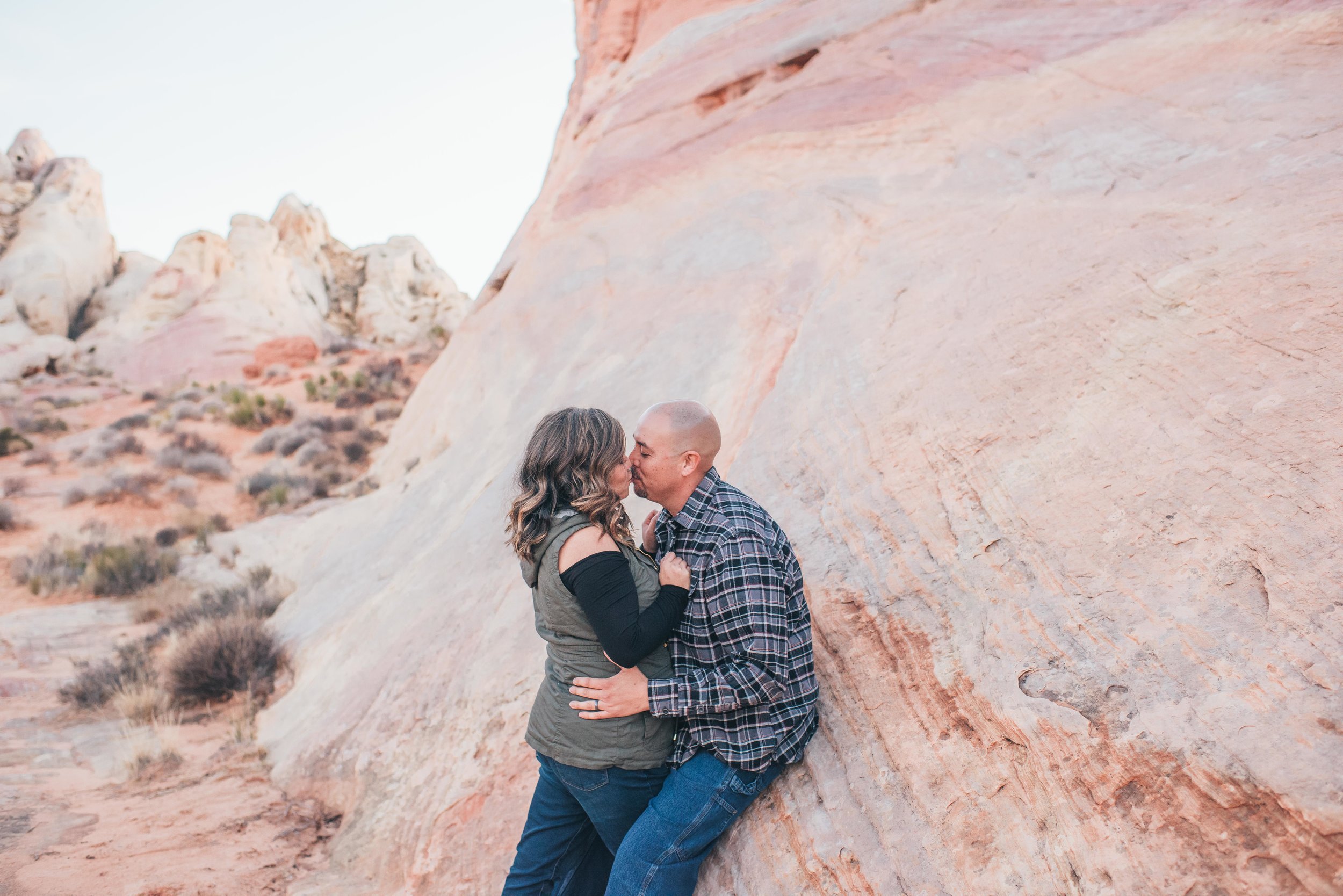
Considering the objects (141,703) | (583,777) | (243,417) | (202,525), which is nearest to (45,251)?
(243,417)

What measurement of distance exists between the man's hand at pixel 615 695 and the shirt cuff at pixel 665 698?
20 mm

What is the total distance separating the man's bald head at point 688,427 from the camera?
2457 mm

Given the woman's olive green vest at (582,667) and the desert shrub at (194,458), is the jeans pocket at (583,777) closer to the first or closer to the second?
the woman's olive green vest at (582,667)

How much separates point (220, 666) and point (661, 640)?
17.9ft

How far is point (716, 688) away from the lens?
2.18 meters

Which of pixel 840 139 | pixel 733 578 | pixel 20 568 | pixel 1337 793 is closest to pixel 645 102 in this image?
pixel 840 139

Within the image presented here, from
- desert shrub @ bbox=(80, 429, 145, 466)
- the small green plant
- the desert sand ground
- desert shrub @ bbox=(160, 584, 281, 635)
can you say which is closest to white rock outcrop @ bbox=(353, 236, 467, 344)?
the small green plant

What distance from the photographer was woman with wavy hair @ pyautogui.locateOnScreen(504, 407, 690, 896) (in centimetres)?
218

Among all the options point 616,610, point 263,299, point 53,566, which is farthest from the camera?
point 263,299

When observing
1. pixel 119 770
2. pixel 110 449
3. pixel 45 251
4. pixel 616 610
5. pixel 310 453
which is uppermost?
pixel 45 251

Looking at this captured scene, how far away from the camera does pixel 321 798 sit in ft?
14.1

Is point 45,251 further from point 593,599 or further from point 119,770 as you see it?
point 593,599

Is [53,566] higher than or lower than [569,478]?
lower

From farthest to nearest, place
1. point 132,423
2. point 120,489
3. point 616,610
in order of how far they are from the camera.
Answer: point 132,423, point 120,489, point 616,610
